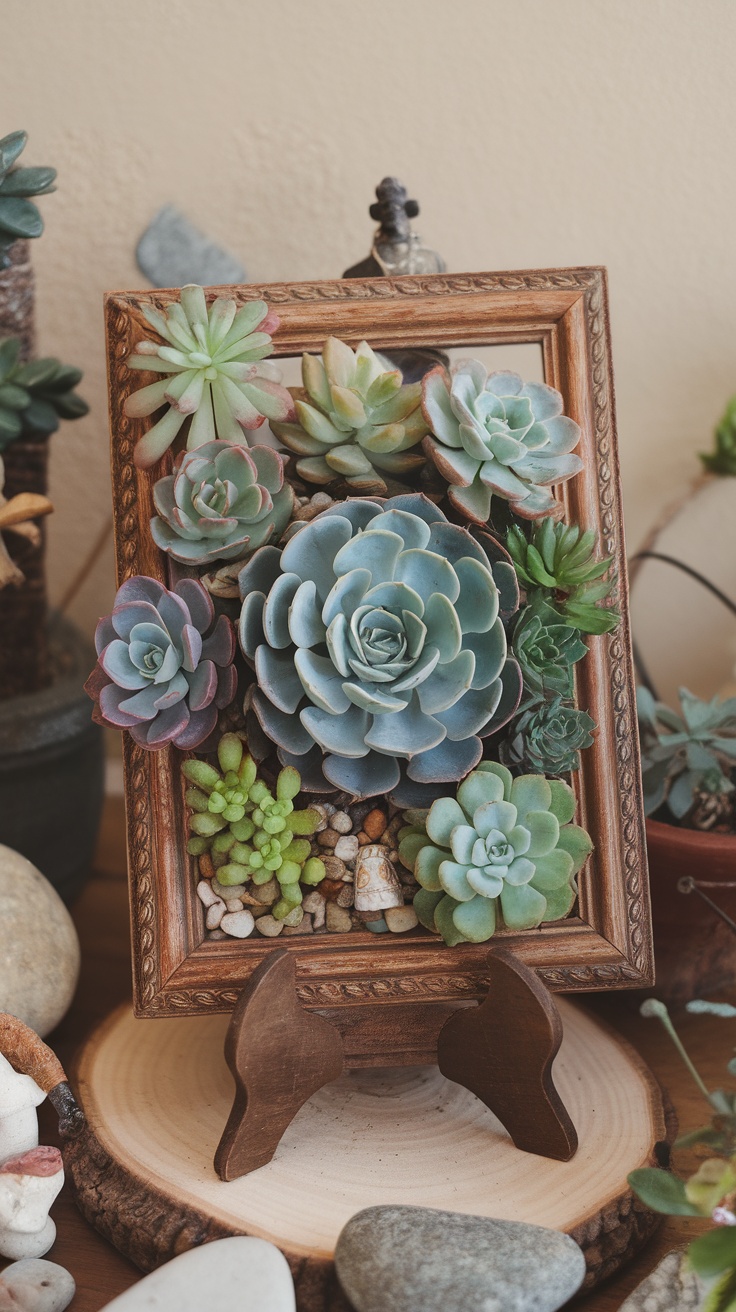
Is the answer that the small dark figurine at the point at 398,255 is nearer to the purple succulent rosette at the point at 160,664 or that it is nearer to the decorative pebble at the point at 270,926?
the purple succulent rosette at the point at 160,664

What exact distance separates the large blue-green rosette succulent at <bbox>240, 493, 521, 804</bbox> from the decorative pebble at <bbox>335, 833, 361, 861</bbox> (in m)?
0.05

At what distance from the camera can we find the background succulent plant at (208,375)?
1.96 feet

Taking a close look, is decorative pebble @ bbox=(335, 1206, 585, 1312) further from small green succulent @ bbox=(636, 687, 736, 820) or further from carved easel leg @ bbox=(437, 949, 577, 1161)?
small green succulent @ bbox=(636, 687, 736, 820)

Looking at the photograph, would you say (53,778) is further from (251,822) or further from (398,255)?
(398,255)

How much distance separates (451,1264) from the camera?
1.64 feet

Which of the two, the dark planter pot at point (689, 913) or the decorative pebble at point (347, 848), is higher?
the decorative pebble at point (347, 848)

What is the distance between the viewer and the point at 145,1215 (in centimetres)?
56

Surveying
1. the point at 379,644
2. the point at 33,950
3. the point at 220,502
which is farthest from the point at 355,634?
the point at 33,950

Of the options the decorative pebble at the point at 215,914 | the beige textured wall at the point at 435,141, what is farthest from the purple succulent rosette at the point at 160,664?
the beige textured wall at the point at 435,141

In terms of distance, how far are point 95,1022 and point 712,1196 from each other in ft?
1.58

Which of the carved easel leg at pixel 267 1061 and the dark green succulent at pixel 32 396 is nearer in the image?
the carved easel leg at pixel 267 1061

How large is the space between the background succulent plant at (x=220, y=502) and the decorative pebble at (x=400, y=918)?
0.79 feet

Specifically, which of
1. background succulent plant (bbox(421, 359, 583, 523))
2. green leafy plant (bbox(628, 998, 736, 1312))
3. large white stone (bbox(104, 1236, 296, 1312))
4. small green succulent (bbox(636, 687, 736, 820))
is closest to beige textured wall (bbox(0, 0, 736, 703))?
small green succulent (bbox(636, 687, 736, 820))

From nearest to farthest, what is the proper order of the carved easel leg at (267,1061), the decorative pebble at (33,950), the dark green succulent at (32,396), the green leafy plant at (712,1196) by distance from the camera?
the green leafy plant at (712,1196)
the carved easel leg at (267,1061)
the decorative pebble at (33,950)
the dark green succulent at (32,396)
